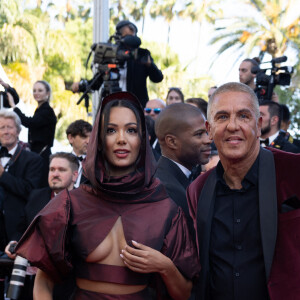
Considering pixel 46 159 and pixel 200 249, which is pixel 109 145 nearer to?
pixel 200 249

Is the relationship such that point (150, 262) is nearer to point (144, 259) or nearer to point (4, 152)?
point (144, 259)

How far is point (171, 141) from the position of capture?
14.9 feet

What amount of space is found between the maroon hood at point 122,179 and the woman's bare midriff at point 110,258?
143 millimetres

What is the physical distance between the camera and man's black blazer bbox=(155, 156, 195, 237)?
396 cm

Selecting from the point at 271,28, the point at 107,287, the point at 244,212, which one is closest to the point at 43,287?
the point at 107,287

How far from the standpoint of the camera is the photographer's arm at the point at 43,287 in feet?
10.5

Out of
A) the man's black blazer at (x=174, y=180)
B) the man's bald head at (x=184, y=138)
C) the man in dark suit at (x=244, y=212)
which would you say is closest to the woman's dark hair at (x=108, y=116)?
the man in dark suit at (x=244, y=212)

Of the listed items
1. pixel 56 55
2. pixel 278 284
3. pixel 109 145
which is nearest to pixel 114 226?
pixel 109 145

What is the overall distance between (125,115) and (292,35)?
20746 millimetres

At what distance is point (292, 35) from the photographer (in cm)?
2308

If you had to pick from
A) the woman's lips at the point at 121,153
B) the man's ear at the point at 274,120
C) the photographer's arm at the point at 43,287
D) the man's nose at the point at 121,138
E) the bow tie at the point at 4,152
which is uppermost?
the man's nose at the point at 121,138

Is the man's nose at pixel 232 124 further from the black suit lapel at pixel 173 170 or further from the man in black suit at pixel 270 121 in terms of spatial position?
the man in black suit at pixel 270 121

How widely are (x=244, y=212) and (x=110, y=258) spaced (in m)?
0.72

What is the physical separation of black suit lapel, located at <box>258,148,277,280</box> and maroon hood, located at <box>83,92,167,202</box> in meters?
0.55
